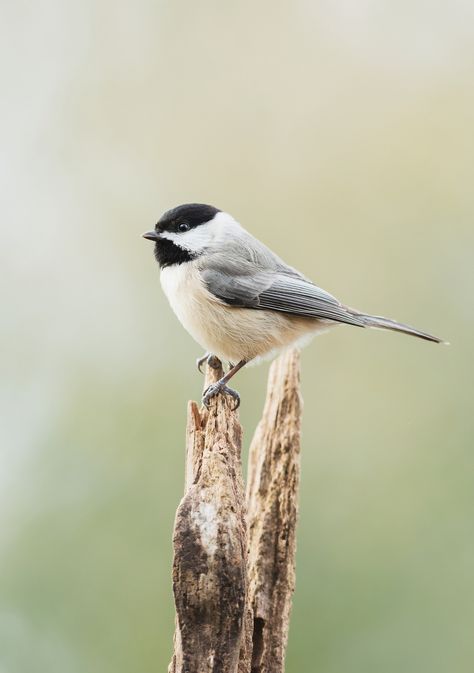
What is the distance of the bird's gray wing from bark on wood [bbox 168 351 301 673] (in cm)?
27

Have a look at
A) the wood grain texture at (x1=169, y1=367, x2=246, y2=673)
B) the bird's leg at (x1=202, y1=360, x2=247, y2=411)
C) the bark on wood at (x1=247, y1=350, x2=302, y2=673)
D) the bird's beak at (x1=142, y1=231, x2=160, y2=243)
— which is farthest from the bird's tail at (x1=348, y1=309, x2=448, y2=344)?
the wood grain texture at (x1=169, y1=367, x2=246, y2=673)

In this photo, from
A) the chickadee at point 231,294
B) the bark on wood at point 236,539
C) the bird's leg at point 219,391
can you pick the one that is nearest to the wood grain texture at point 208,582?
the bark on wood at point 236,539

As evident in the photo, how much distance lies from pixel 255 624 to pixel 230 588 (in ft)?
1.69

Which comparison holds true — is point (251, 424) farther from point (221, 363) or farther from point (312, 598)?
point (312, 598)

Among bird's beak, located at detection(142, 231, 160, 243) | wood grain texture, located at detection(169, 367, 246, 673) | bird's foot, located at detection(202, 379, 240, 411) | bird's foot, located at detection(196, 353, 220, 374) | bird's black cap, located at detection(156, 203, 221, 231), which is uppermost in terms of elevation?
bird's black cap, located at detection(156, 203, 221, 231)

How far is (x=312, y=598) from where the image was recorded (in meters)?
3.29

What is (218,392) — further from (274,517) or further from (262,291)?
(262,291)

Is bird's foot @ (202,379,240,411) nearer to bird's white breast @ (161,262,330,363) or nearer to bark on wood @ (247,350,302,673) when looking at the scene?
bark on wood @ (247,350,302,673)

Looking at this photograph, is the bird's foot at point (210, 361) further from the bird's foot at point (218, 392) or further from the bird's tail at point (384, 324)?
the bird's tail at point (384, 324)

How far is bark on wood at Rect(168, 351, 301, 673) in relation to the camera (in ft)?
6.02

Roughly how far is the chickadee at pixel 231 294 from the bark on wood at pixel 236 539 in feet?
0.60

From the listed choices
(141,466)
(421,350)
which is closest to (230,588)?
(141,466)

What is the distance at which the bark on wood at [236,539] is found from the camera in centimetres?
183

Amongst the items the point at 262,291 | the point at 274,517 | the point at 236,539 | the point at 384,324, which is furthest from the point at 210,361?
the point at 236,539
